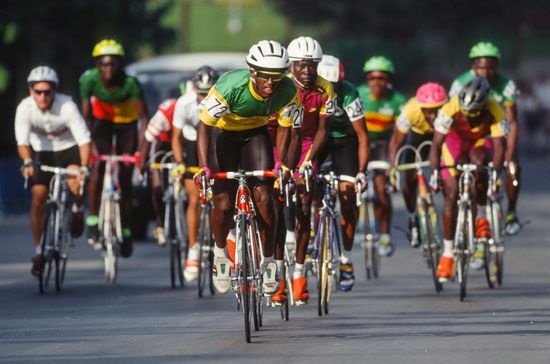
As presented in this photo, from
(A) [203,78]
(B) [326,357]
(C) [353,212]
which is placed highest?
(A) [203,78]

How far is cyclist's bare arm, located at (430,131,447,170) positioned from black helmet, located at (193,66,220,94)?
7.10ft

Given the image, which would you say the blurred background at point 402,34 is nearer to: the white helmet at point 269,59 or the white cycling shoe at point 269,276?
the white cycling shoe at point 269,276

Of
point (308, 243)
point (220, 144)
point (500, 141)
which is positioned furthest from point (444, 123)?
point (220, 144)

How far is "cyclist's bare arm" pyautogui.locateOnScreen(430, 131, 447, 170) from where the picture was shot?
53.8 ft

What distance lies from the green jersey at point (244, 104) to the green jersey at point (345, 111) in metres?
2.05

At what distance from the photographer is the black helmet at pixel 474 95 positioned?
16406mm

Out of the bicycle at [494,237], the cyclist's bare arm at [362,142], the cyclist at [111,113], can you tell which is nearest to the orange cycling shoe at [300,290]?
the cyclist's bare arm at [362,142]

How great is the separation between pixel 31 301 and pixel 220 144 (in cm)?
347

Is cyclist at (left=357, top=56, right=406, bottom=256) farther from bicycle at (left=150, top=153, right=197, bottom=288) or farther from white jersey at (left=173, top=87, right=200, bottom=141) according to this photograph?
white jersey at (left=173, top=87, right=200, bottom=141)

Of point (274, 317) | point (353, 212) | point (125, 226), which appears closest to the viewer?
point (274, 317)

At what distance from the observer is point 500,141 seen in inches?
663

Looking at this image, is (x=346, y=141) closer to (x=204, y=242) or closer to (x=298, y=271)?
(x=298, y=271)

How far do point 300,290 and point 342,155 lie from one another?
5.56 ft

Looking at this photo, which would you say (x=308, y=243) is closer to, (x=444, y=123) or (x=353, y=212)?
(x=353, y=212)
